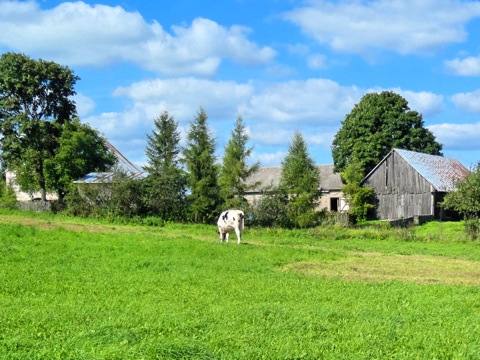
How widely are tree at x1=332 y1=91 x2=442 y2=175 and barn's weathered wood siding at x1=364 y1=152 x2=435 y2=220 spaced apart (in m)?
5.31

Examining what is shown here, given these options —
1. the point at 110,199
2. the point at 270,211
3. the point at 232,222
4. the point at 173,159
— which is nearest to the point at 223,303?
the point at 232,222

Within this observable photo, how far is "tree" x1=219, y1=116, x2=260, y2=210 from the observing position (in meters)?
47.4

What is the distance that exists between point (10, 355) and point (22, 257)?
36.3 feet

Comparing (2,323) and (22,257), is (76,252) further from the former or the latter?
(2,323)

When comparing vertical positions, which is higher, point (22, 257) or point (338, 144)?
point (338, 144)

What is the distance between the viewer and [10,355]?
7.37 m

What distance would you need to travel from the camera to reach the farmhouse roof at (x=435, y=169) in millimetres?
52750

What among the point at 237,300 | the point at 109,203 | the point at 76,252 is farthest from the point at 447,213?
the point at 237,300

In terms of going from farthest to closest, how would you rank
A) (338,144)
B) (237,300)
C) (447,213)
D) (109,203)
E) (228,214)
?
1. (338,144)
2. (447,213)
3. (109,203)
4. (228,214)
5. (237,300)

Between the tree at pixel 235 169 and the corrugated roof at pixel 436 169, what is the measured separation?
1549 centimetres

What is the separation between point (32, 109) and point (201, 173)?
17.5 metres

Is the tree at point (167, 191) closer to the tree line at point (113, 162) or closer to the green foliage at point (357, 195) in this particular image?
the tree line at point (113, 162)

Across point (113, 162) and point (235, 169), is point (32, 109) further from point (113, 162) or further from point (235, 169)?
point (235, 169)

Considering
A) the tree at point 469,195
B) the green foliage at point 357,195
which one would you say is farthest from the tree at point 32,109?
the tree at point 469,195
